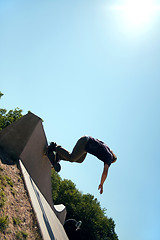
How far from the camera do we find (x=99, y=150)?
223 inches

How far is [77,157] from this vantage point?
589cm

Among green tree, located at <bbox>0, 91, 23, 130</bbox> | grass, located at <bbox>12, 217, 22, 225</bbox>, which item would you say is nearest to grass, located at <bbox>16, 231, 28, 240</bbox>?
grass, located at <bbox>12, 217, 22, 225</bbox>

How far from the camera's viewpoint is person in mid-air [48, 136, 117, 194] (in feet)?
18.2

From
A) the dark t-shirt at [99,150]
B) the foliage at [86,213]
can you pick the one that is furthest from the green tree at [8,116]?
the dark t-shirt at [99,150]

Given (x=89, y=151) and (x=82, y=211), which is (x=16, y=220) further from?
(x=82, y=211)

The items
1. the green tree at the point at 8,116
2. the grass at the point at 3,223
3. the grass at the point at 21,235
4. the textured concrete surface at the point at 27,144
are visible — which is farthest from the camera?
the green tree at the point at 8,116

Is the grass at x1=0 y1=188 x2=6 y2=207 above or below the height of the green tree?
below

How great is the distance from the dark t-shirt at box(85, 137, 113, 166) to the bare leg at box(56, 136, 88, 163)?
0.14 metres

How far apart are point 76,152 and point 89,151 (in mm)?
418

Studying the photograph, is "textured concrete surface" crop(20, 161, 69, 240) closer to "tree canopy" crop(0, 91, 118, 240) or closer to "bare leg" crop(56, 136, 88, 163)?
"bare leg" crop(56, 136, 88, 163)

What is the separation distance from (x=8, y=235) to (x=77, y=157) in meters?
3.24

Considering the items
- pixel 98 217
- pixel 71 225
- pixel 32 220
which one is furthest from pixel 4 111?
pixel 32 220

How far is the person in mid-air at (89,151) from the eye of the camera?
555 cm

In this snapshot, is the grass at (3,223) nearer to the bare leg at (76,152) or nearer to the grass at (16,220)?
the grass at (16,220)
